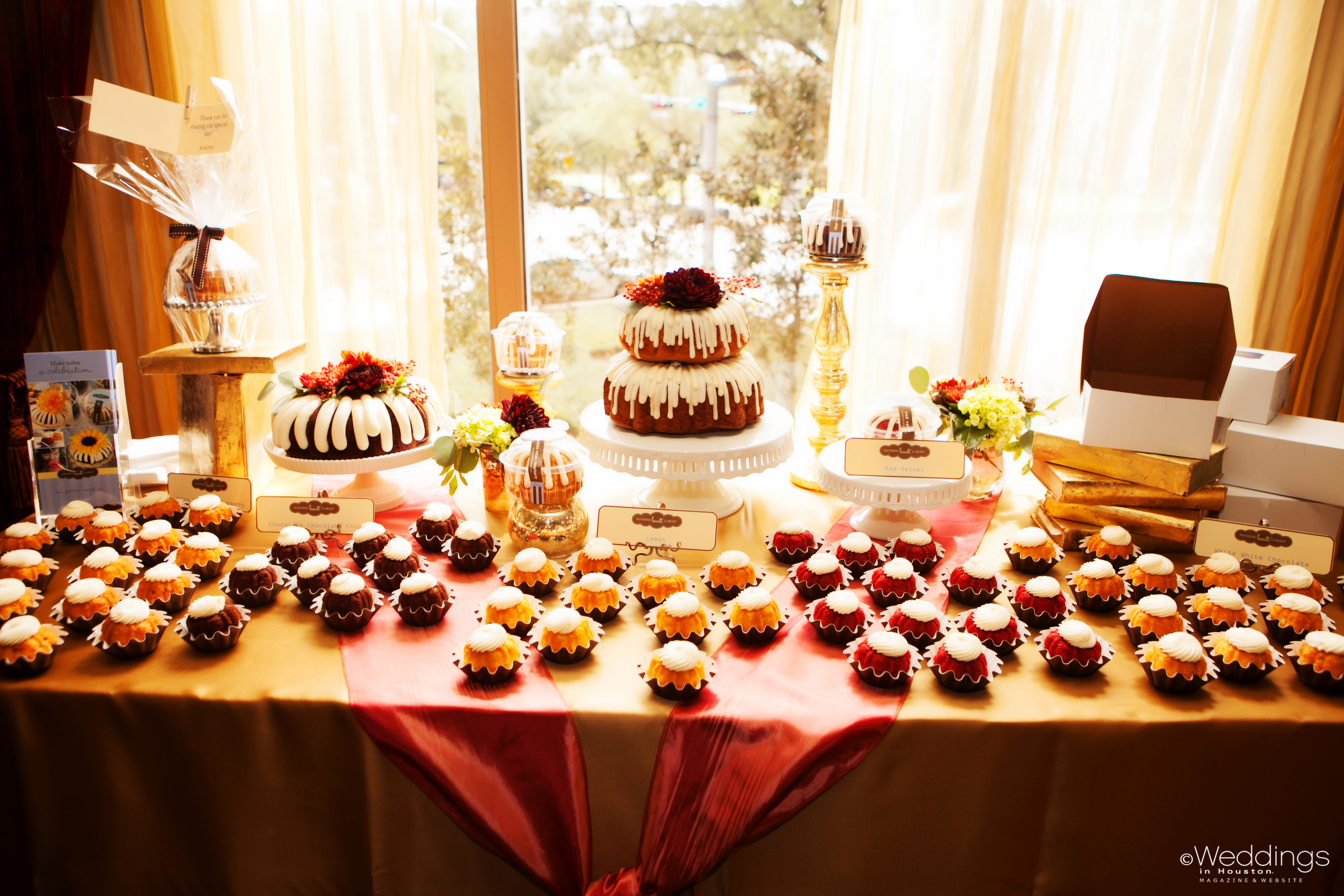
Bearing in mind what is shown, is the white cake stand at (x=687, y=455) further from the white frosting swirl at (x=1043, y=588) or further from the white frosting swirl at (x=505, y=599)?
the white frosting swirl at (x=1043, y=588)

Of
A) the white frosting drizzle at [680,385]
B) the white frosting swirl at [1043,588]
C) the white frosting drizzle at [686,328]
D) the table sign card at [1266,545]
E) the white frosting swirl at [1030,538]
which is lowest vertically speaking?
the white frosting swirl at [1043,588]

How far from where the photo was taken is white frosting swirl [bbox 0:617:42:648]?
4.96ft

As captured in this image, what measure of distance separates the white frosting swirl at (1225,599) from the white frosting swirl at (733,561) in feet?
2.96

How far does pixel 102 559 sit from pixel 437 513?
0.68 meters

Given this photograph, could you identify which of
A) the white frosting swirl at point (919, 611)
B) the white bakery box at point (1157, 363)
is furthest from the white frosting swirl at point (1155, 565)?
the white frosting swirl at point (919, 611)

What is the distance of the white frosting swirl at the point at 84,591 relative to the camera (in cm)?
165

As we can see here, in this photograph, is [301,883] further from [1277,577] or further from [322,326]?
[322,326]

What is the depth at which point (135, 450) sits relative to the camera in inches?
98.2

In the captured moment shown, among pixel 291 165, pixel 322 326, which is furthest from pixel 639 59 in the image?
pixel 322 326

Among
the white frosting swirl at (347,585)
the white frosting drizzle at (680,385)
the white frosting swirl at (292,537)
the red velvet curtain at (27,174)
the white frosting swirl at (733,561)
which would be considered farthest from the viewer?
the red velvet curtain at (27,174)

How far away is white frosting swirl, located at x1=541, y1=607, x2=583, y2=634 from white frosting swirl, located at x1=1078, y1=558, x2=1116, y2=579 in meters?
1.03

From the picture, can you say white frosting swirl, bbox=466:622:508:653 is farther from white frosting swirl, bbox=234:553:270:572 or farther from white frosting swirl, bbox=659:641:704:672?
white frosting swirl, bbox=234:553:270:572

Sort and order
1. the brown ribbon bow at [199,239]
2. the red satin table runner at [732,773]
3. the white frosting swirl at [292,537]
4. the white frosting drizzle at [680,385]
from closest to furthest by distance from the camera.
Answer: the red satin table runner at [732,773]
the white frosting swirl at [292,537]
the white frosting drizzle at [680,385]
the brown ribbon bow at [199,239]

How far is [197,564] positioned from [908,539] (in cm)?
155
